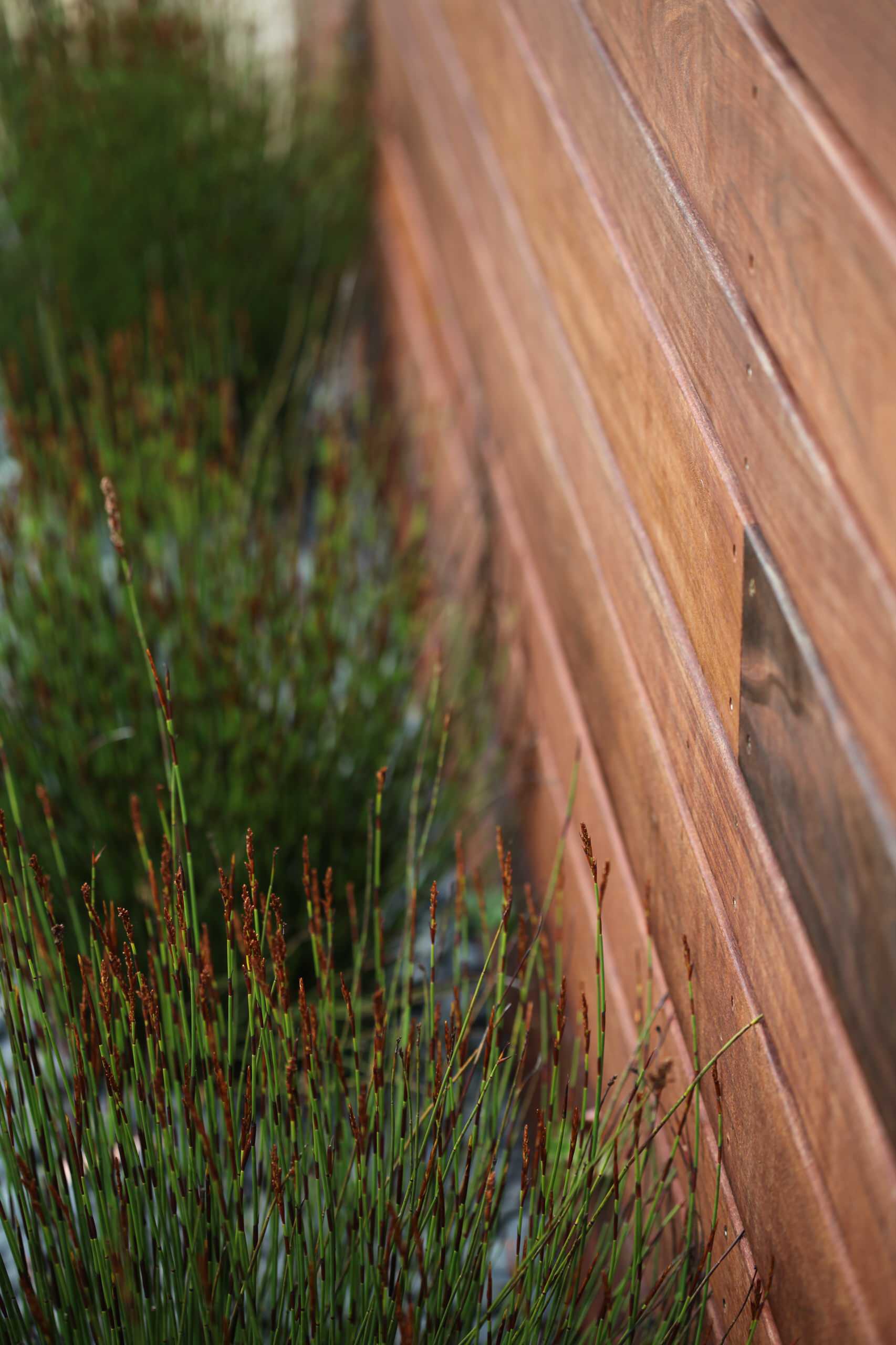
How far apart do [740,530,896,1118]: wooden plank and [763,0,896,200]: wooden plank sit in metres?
0.24

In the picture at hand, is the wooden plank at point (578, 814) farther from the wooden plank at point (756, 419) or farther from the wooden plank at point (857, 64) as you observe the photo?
the wooden plank at point (857, 64)

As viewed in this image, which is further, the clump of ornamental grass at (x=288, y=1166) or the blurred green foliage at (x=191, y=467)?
the blurred green foliage at (x=191, y=467)

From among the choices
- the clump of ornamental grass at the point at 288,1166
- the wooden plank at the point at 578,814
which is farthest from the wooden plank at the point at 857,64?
the wooden plank at the point at 578,814

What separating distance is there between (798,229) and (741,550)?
0.21 m

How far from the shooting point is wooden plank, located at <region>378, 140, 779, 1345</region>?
108cm

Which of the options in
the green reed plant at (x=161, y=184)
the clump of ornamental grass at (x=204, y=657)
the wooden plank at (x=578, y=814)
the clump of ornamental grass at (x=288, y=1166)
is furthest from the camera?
the green reed plant at (x=161, y=184)

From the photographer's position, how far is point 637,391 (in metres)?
1.21

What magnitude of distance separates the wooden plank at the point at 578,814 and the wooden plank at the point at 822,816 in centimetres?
25

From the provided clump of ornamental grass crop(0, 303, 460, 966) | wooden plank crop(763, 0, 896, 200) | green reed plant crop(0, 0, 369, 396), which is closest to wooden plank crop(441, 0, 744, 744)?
wooden plank crop(763, 0, 896, 200)

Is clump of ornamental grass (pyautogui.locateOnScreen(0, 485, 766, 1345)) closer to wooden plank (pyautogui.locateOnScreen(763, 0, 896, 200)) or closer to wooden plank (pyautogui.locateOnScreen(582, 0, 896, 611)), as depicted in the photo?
wooden plank (pyautogui.locateOnScreen(582, 0, 896, 611))

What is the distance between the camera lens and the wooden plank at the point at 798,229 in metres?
0.67

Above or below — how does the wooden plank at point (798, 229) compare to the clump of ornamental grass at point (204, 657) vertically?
above

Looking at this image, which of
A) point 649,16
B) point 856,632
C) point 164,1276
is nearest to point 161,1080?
point 164,1276

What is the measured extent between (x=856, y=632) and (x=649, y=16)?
2.09 ft
